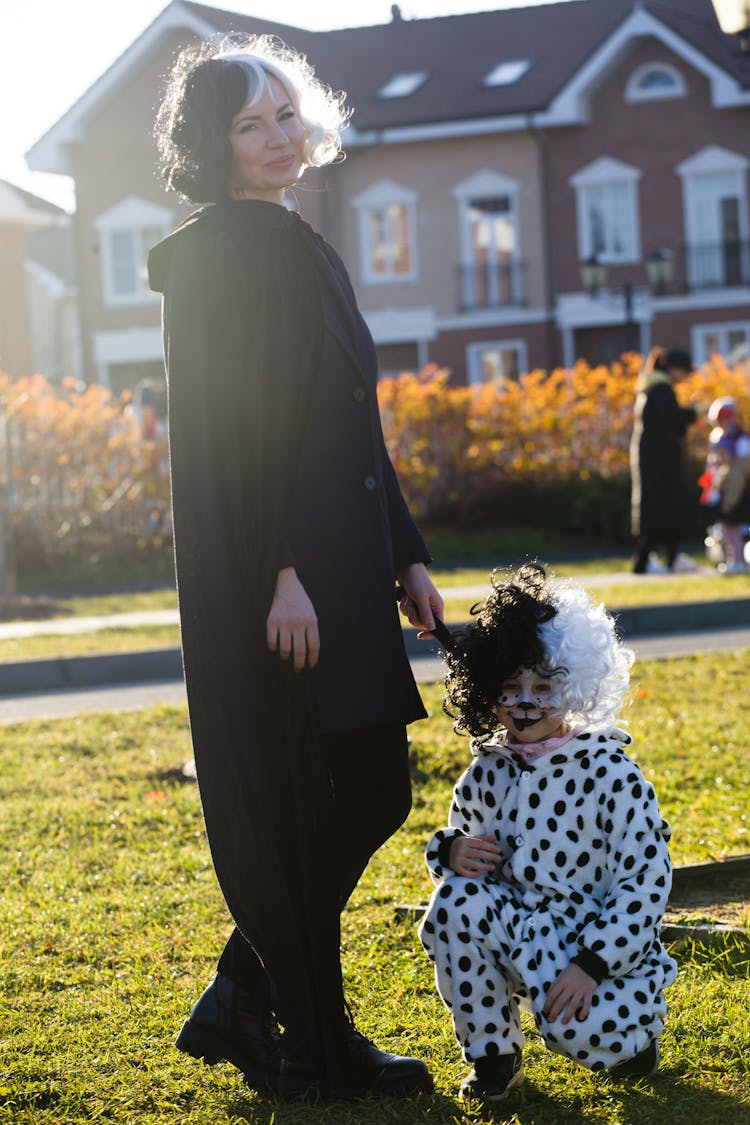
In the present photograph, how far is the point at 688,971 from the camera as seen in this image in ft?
13.1

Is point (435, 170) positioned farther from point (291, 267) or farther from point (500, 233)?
point (291, 267)

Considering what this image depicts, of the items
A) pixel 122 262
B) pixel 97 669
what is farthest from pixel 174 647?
pixel 122 262

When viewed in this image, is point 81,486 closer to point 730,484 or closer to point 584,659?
point 730,484

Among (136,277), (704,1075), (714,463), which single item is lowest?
(704,1075)

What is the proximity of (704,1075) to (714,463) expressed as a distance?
1274 centimetres

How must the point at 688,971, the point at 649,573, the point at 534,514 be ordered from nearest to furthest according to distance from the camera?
the point at 688,971, the point at 649,573, the point at 534,514

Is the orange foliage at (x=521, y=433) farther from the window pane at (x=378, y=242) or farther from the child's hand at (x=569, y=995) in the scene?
the window pane at (x=378, y=242)

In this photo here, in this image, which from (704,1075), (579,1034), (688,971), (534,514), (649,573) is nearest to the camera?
(579,1034)

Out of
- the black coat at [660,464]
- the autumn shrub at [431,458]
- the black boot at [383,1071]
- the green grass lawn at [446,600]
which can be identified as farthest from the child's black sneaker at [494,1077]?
the autumn shrub at [431,458]

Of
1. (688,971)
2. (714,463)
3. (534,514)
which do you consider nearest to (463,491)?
(534,514)

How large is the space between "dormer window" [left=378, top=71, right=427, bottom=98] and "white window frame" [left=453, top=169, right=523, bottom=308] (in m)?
2.39

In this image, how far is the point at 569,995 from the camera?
3.16m

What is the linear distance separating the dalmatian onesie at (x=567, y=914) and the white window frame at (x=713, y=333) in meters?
33.9

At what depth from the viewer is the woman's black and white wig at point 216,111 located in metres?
3.40
